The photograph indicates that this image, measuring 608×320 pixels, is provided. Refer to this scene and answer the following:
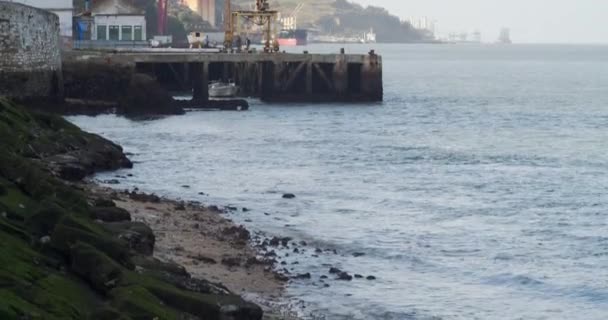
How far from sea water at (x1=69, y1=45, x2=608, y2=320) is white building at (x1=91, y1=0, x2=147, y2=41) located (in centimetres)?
2623

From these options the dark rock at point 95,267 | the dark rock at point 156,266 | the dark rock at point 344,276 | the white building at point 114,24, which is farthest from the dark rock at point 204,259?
the white building at point 114,24

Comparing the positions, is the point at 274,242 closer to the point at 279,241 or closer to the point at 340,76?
the point at 279,241

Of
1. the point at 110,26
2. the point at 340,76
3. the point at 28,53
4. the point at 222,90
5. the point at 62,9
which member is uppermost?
the point at 62,9

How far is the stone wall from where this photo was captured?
129ft

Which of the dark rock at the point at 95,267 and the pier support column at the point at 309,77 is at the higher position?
the dark rock at the point at 95,267

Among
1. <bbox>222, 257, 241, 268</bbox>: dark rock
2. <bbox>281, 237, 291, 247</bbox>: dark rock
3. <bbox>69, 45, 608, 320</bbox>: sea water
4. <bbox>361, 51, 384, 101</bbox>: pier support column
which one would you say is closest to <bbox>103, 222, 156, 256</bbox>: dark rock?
<bbox>222, 257, 241, 268</bbox>: dark rock

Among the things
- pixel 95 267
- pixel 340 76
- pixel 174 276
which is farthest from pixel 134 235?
pixel 340 76

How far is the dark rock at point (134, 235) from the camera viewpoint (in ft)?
59.1

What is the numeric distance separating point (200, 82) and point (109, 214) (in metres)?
45.2

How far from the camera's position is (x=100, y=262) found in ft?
47.7

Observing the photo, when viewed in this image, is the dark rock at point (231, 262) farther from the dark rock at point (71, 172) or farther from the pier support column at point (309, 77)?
the pier support column at point (309, 77)

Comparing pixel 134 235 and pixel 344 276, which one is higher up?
pixel 134 235

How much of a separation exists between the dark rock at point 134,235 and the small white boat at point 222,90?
159ft

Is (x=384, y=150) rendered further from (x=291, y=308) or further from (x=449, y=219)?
(x=291, y=308)
